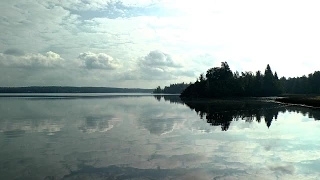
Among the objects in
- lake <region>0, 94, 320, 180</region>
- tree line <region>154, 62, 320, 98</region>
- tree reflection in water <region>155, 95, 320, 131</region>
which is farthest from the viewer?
tree line <region>154, 62, 320, 98</region>

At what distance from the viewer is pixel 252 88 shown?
186625mm

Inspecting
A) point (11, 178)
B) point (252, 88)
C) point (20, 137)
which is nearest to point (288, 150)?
point (11, 178)

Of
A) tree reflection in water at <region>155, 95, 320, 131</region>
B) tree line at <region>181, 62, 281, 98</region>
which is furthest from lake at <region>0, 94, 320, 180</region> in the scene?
tree line at <region>181, 62, 281, 98</region>

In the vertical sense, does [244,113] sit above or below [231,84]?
below

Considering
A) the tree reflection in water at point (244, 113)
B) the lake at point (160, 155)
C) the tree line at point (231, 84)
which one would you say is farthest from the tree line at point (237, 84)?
the lake at point (160, 155)

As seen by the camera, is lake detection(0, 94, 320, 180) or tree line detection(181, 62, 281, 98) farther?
tree line detection(181, 62, 281, 98)

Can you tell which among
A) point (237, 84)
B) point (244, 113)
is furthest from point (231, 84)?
point (244, 113)

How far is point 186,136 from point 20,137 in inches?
656

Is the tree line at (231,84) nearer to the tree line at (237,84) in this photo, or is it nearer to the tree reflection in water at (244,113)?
the tree line at (237,84)

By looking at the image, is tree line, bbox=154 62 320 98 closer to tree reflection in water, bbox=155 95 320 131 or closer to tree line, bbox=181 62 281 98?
tree line, bbox=181 62 281 98

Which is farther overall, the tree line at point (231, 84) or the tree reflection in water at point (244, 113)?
the tree line at point (231, 84)

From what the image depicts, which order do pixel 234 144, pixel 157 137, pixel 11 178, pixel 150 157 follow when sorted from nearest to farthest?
pixel 11 178 → pixel 150 157 → pixel 234 144 → pixel 157 137

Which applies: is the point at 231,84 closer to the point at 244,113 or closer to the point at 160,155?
the point at 244,113

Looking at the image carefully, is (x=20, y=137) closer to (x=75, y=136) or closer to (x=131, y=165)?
(x=75, y=136)
